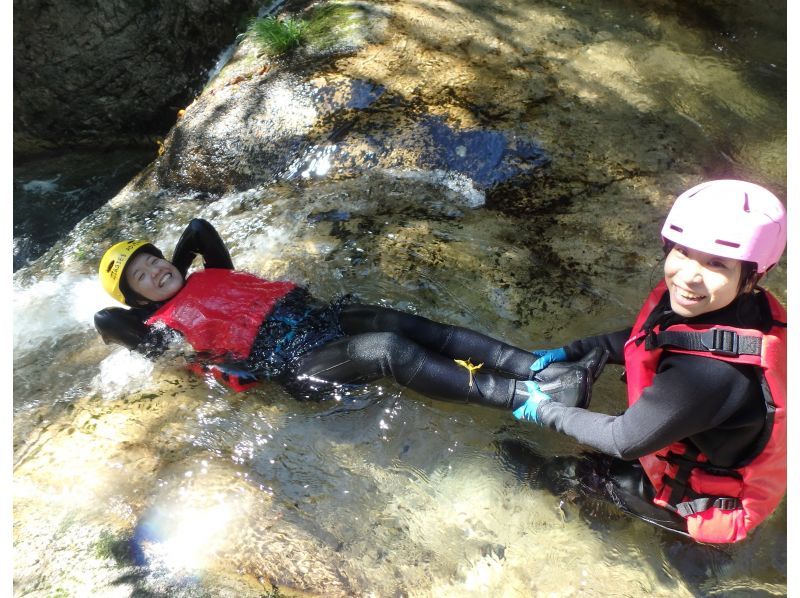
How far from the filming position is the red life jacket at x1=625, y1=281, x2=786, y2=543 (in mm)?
2240

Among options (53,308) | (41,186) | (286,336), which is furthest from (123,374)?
(41,186)

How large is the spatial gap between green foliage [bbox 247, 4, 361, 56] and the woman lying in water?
2.72m

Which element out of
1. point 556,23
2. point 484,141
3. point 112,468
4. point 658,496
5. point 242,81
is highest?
point 242,81

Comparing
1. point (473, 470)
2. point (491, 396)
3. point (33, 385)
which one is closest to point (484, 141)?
point (491, 396)

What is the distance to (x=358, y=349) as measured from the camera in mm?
3398

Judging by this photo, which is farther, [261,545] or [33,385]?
[33,385]

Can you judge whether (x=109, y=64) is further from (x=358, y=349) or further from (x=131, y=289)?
(x=358, y=349)

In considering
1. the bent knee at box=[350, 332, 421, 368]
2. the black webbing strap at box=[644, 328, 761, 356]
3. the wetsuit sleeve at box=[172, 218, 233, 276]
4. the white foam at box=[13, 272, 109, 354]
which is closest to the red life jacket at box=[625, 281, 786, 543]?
the black webbing strap at box=[644, 328, 761, 356]

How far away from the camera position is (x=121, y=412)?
3.58 m

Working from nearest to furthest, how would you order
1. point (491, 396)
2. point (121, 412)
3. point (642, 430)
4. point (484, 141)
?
point (642, 430) → point (491, 396) → point (121, 412) → point (484, 141)

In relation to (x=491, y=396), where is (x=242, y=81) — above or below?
above

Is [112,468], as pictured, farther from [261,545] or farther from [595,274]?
[595,274]

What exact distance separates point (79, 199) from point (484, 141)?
4811mm

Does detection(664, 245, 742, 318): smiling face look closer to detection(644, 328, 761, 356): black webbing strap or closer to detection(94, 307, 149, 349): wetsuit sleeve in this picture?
detection(644, 328, 761, 356): black webbing strap
